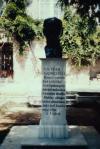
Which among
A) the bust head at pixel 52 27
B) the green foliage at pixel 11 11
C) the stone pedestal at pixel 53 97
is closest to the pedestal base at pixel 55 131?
the stone pedestal at pixel 53 97

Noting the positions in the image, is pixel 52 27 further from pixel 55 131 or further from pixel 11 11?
pixel 11 11

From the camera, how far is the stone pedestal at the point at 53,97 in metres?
11.6

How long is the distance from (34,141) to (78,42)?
13.4m

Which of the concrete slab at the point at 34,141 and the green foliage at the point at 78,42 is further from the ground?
the green foliage at the point at 78,42

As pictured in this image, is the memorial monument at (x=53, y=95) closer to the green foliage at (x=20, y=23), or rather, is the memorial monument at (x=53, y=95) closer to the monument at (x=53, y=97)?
the monument at (x=53, y=97)

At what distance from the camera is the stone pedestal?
456 inches

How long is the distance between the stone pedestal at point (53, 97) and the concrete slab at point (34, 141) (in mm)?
326

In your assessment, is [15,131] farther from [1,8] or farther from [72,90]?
[1,8]

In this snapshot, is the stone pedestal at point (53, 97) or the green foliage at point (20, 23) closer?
the stone pedestal at point (53, 97)

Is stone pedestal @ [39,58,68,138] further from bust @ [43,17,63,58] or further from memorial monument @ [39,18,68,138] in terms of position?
A: bust @ [43,17,63,58]

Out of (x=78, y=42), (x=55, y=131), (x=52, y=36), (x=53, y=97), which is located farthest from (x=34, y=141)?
(x=78, y=42)

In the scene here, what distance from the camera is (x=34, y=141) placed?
1113 centimetres

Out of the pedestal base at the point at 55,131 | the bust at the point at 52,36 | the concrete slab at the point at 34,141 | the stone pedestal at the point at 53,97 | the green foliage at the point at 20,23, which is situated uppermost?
the green foliage at the point at 20,23

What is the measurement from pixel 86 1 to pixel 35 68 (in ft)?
44.3
